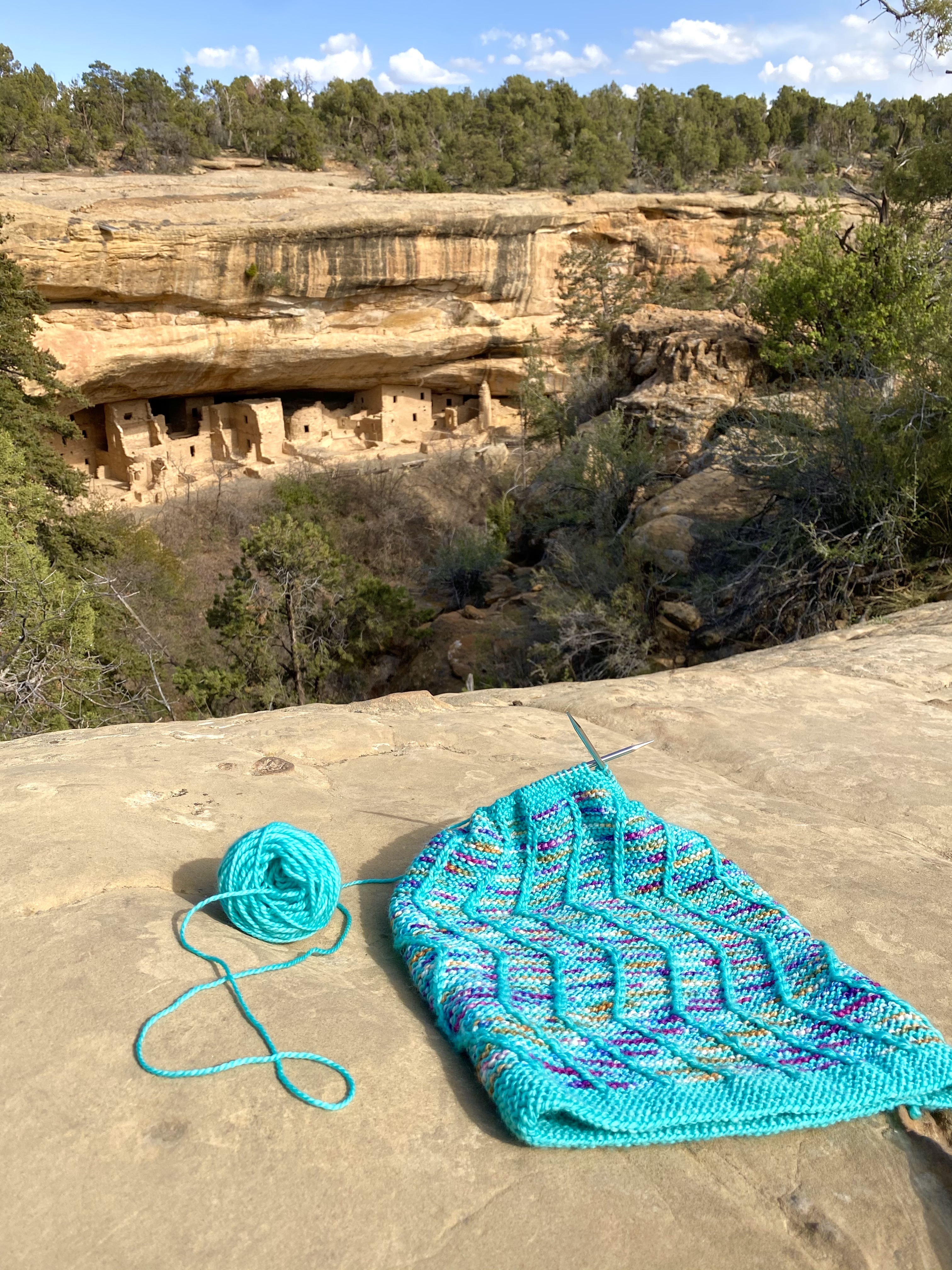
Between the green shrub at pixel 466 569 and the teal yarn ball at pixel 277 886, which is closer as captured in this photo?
the teal yarn ball at pixel 277 886

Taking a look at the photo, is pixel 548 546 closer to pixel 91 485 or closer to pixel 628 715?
pixel 628 715

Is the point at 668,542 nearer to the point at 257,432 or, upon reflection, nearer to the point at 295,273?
the point at 295,273

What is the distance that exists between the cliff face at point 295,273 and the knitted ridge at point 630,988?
13918 mm

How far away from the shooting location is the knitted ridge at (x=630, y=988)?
4.17 ft

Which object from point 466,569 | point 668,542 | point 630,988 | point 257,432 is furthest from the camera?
point 257,432

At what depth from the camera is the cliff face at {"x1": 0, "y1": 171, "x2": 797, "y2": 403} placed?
45.4 feet

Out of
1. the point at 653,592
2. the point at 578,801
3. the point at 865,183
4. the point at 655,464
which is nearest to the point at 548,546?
the point at 655,464

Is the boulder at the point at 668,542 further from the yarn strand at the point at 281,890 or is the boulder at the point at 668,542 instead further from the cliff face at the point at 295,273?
the cliff face at the point at 295,273

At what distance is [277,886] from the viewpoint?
1.74 m

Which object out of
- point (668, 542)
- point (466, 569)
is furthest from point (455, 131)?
point (668, 542)

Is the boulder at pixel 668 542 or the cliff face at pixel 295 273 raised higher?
the cliff face at pixel 295 273

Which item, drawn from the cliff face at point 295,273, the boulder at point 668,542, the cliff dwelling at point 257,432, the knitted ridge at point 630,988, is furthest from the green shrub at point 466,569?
the knitted ridge at point 630,988

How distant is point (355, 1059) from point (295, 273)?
53.0 ft

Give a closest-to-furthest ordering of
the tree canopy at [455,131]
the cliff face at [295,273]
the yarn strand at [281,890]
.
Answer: the yarn strand at [281,890]
the cliff face at [295,273]
the tree canopy at [455,131]
